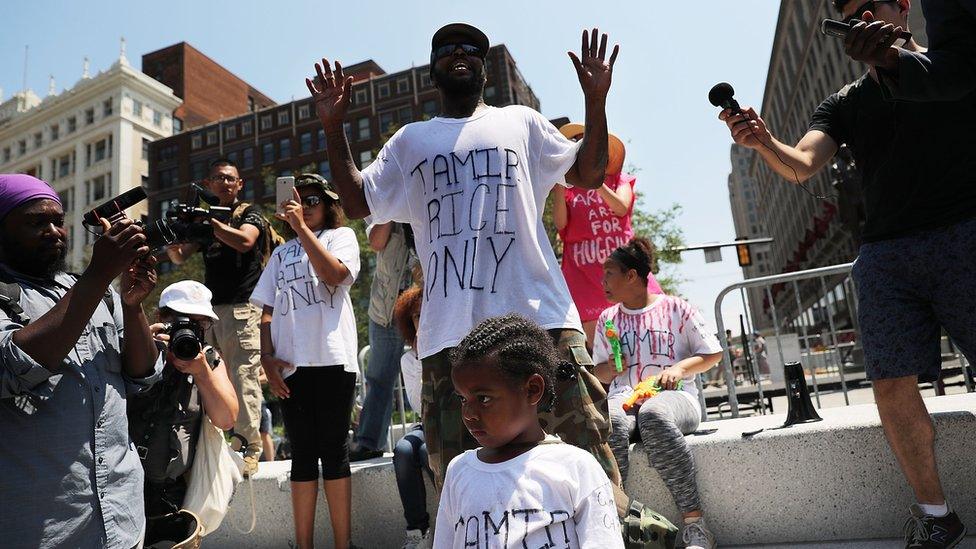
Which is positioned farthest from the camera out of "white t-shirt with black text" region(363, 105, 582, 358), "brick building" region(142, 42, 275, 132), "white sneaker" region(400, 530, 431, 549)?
"brick building" region(142, 42, 275, 132)

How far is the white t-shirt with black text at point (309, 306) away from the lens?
3.93 meters

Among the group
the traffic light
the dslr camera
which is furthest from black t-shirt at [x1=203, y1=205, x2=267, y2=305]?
the traffic light

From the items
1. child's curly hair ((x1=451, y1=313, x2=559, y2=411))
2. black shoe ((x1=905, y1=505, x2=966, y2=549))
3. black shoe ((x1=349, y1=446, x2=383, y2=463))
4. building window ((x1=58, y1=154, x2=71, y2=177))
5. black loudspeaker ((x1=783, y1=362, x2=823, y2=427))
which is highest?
building window ((x1=58, y1=154, x2=71, y2=177))

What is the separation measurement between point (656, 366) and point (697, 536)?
39.4 inches

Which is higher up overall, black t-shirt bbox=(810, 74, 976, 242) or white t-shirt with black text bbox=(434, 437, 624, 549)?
black t-shirt bbox=(810, 74, 976, 242)

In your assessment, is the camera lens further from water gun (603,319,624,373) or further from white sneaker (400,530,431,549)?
water gun (603,319,624,373)

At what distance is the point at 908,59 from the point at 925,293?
967 mm

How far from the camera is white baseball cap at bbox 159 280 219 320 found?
379 centimetres

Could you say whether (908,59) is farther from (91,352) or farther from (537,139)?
(91,352)

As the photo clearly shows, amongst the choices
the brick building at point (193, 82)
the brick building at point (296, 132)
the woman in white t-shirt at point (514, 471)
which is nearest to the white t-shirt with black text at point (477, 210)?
the woman in white t-shirt at point (514, 471)

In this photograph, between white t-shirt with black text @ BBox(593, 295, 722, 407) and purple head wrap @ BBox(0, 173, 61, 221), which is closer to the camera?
purple head wrap @ BBox(0, 173, 61, 221)

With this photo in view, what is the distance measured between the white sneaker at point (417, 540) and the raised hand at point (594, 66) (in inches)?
101

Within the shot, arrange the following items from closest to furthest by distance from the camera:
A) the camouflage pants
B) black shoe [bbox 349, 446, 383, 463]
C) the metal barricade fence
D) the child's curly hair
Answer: the child's curly hair, the camouflage pants, the metal barricade fence, black shoe [bbox 349, 446, 383, 463]

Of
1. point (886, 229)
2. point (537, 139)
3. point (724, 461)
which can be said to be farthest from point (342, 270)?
point (886, 229)
